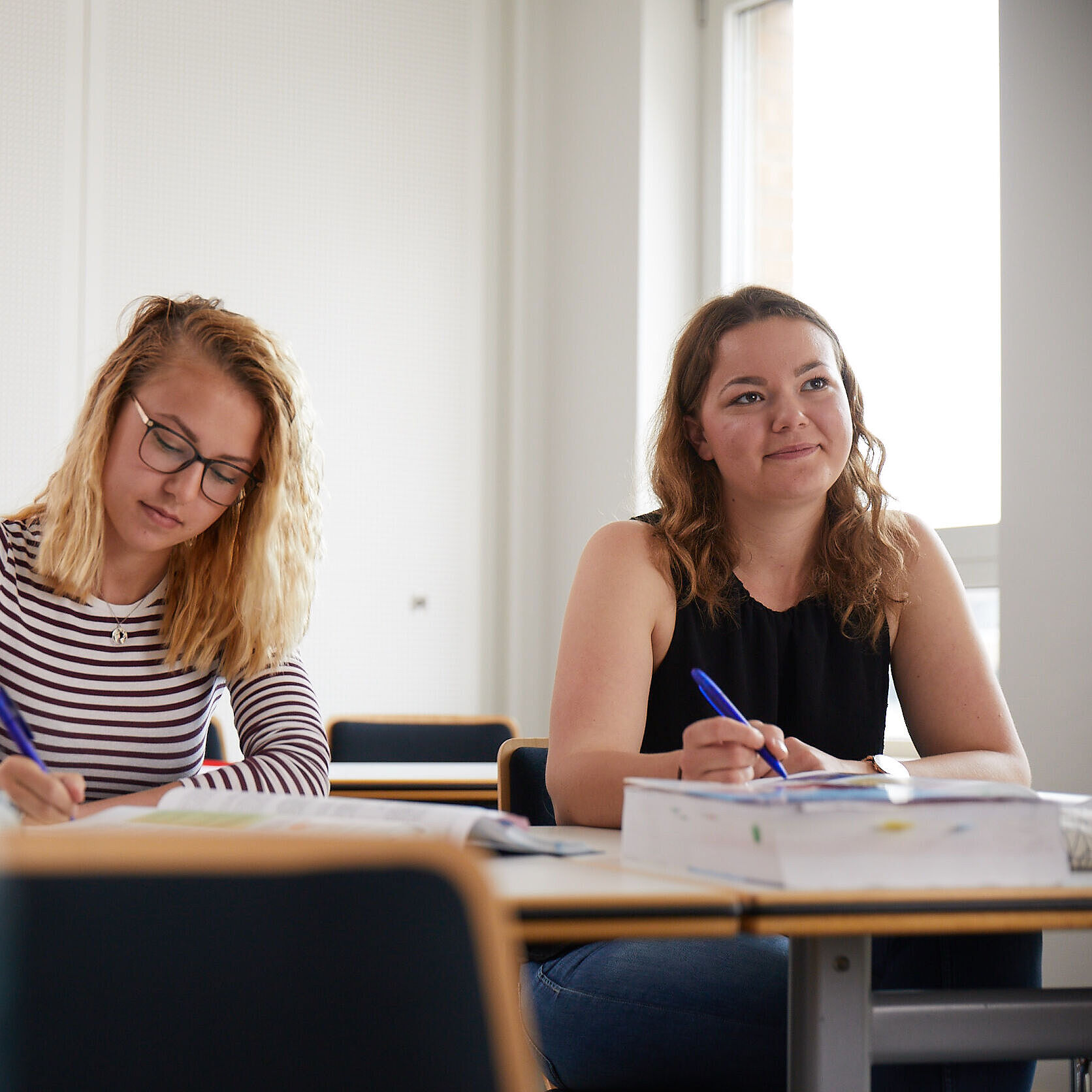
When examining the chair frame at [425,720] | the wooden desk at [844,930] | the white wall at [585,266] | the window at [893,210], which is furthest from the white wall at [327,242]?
the wooden desk at [844,930]

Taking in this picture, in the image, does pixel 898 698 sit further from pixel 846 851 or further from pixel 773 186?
pixel 773 186

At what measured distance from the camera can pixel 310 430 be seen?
5.59 feet

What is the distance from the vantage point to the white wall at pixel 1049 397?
Answer: 2.64 m

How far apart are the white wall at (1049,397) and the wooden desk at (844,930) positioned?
5.49 feet

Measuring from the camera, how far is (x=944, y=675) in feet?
5.42

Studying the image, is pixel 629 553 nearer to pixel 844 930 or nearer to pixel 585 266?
pixel 844 930

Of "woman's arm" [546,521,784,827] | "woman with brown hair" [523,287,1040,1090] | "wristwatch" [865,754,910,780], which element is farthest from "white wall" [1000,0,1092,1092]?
"wristwatch" [865,754,910,780]

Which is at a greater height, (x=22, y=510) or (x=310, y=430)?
(x=310, y=430)

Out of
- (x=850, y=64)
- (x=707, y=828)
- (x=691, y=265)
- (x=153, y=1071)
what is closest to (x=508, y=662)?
(x=691, y=265)

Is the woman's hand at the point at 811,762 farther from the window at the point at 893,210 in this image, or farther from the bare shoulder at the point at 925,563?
the window at the point at 893,210

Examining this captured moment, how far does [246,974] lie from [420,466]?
3.97m

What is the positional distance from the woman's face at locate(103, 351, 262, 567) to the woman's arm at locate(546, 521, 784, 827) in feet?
1.51

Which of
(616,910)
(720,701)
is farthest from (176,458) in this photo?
(616,910)

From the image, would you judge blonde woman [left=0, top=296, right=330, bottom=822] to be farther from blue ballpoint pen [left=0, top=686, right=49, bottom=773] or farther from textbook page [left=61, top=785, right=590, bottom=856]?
textbook page [left=61, top=785, right=590, bottom=856]
